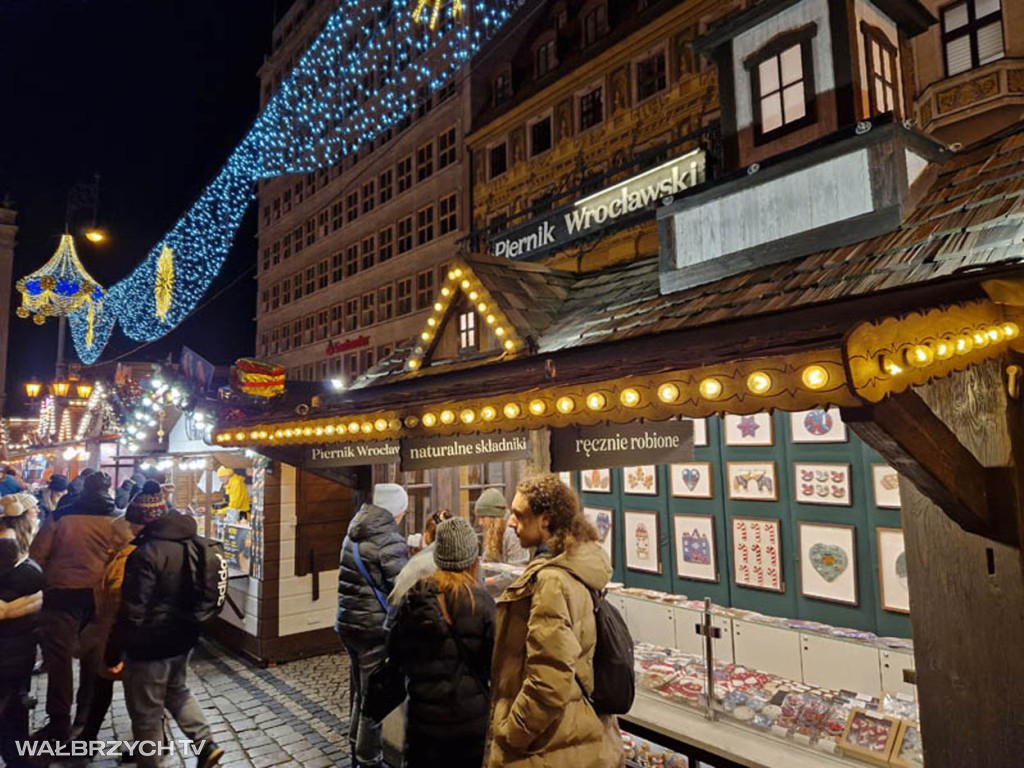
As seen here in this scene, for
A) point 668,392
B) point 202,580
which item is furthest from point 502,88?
point 668,392

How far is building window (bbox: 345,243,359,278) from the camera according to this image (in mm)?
28094

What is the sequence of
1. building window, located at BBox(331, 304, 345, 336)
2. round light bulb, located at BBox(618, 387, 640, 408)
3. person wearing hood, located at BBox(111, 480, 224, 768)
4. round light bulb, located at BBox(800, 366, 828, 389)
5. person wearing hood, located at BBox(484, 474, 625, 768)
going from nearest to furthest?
round light bulb, located at BBox(800, 366, 828, 389)
person wearing hood, located at BBox(484, 474, 625, 768)
round light bulb, located at BBox(618, 387, 640, 408)
person wearing hood, located at BBox(111, 480, 224, 768)
building window, located at BBox(331, 304, 345, 336)

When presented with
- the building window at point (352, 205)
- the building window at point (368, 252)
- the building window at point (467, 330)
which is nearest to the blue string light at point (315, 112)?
the building window at point (467, 330)

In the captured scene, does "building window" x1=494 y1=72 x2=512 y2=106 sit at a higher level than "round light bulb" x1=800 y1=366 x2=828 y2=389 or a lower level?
higher

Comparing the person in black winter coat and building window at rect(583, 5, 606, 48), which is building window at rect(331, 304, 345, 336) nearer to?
building window at rect(583, 5, 606, 48)

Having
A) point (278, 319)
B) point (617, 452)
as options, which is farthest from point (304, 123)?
point (278, 319)

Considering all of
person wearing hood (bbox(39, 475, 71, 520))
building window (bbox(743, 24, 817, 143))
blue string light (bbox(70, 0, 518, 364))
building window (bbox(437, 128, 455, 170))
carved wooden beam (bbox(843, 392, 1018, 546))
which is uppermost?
building window (bbox(437, 128, 455, 170))

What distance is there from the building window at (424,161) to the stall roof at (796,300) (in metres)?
17.4

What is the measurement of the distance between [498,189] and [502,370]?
44.5 ft

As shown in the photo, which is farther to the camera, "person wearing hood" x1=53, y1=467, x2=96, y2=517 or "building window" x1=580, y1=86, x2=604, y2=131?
"building window" x1=580, y1=86, x2=604, y2=131

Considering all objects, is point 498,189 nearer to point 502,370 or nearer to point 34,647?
point 502,370

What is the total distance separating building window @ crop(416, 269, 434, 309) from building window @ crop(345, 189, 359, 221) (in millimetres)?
6972

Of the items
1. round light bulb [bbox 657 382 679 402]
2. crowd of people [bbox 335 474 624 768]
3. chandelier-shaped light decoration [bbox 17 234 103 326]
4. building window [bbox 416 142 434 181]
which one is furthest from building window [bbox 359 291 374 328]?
round light bulb [bbox 657 382 679 402]

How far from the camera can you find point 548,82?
17.0m
